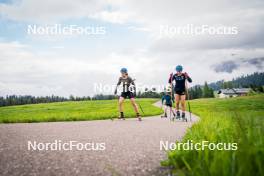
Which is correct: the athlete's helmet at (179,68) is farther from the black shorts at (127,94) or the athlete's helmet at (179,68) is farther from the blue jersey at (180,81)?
the black shorts at (127,94)

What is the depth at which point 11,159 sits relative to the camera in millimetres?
3740

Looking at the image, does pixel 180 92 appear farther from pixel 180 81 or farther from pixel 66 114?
pixel 66 114

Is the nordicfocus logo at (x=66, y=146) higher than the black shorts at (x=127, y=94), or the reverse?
the black shorts at (x=127, y=94)

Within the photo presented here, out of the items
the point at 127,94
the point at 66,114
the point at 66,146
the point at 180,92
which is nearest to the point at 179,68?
the point at 180,92

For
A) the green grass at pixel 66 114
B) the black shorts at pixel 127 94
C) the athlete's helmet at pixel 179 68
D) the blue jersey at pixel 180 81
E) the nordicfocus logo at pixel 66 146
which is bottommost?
the green grass at pixel 66 114

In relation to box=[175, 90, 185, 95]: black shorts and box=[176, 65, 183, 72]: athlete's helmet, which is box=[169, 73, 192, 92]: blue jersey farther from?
box=[176, 65, 183, 72]: athlete's helmet

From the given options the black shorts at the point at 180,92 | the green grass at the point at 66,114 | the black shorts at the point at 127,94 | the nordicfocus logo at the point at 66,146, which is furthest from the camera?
the green grass at the point at 66,114

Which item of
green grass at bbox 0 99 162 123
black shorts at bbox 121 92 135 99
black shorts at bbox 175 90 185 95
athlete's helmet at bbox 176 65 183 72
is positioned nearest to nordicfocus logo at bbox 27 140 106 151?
black shorts at bbox 175 90 185 95

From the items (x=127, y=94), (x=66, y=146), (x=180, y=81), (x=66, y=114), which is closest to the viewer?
(x=66, y=146)

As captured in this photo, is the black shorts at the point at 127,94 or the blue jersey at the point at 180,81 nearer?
the blue jersey at the point at 180,81

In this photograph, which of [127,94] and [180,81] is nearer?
[180,81]

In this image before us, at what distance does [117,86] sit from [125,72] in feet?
2.68

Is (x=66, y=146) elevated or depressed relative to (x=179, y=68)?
depressed

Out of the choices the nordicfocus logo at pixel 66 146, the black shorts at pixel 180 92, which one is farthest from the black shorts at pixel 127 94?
the nordicfocus logo at pixel 66 146
